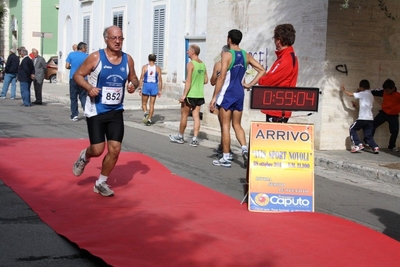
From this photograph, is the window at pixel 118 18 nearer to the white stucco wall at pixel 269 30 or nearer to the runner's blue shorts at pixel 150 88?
the runner's blue shorts at pixel 150 88

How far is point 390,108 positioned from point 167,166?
4.81 metres

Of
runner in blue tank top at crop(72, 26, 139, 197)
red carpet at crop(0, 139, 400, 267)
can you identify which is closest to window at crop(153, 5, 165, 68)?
red carpet at crop(0, 139, 400, 267)

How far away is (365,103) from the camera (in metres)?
12.8

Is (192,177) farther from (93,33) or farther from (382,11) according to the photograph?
(93,33)

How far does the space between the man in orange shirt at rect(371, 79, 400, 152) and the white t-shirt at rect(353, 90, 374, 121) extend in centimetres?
35

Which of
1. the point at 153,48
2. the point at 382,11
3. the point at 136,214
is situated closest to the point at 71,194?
the point at 136,214

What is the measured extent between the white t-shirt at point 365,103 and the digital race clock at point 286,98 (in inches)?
204

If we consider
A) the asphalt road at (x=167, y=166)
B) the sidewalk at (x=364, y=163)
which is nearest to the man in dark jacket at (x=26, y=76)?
the asphalt road at (x=167, y=166)

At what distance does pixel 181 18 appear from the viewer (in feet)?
80.9

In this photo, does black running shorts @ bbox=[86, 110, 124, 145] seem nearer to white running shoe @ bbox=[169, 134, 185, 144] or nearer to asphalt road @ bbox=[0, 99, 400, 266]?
asphalt road @ bbox=[0, 99, 400, 266]

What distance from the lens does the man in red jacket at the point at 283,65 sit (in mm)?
8719

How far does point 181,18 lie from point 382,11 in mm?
12416

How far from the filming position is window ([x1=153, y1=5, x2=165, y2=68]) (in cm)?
2634

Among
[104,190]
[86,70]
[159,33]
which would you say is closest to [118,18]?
[159,33]
